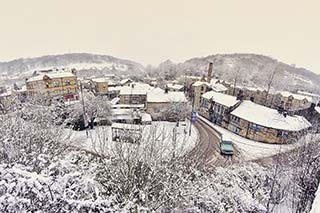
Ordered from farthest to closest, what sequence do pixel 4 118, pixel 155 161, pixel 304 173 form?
pixel 304 173, pixel 4 118, pixel 155 161

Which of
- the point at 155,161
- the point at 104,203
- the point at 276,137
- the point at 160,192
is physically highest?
the point at 104,203

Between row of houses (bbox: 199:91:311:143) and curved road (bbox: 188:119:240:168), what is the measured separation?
3460mm

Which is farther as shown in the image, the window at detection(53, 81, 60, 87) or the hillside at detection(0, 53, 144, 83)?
the hillside at detection(0, 53, 144, 83)

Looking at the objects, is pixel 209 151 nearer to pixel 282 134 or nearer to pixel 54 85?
pixel 282 134

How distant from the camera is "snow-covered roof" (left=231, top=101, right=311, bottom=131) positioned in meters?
28.5

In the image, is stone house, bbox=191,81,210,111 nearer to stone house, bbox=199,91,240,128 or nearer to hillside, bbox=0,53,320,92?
stone house, bbox=199,91,240,128

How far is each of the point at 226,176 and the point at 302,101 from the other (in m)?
43.2

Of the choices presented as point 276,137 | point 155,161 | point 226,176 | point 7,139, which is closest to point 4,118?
point 7,139

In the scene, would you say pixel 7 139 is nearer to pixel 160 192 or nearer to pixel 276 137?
pixel 160 192

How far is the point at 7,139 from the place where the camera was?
10.3 metres

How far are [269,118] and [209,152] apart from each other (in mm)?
11614

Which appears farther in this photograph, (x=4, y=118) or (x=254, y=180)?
(x=254, y=180)

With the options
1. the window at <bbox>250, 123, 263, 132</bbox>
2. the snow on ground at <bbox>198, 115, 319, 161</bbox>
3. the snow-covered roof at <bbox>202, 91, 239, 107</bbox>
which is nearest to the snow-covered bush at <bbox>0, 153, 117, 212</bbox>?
the snow on ground at <bbox>198, 115, 319, 161</bbox>

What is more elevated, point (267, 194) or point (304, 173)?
point (304, 173)
